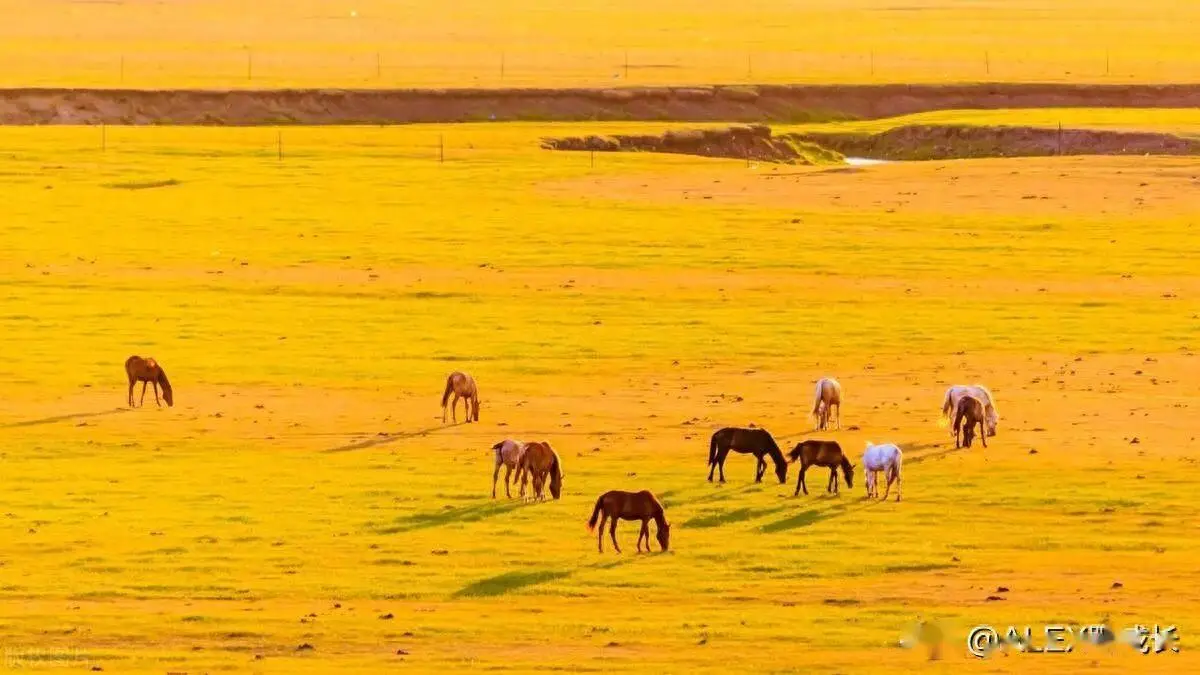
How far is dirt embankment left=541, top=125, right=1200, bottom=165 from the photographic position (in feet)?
277

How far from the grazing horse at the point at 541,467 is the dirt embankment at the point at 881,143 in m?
55.2

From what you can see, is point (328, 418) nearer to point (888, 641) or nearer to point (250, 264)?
point (888, 641)

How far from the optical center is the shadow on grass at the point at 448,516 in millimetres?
29688

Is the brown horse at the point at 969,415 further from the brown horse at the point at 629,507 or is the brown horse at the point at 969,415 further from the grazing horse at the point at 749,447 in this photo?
the brown horse at the point at 629,507

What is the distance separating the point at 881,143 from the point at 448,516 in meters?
61.1

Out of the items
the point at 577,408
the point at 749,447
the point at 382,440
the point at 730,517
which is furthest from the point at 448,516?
A: the point at 577,408

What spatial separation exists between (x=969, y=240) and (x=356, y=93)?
134 ft

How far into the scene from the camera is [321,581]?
88.6 ft

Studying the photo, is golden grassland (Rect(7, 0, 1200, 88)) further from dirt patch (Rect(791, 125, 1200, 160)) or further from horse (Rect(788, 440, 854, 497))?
horse (Rect(788, 440, 854, 497))

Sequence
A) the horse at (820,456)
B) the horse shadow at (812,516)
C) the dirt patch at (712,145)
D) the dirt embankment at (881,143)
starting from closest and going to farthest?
the horse shadow at (812,516) < the horse at (820,456) < the dirt embankment at (881,143) < the dirt patch at (712,145)

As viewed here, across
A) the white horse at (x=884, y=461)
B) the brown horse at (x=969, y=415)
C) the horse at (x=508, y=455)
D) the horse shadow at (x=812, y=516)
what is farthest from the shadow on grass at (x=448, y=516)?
the brown horse at (x=969, y=415)

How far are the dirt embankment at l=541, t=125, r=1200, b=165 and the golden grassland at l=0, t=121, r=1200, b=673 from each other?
8.38 meters

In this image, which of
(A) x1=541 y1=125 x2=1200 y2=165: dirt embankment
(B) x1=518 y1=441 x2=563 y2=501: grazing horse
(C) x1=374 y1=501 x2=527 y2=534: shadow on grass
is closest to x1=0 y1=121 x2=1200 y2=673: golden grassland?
(C) x1=374 y1=501 x2=527 y2=534: shadow on grass

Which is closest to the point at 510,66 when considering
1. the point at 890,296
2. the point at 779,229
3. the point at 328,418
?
the point at 779,229
